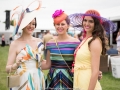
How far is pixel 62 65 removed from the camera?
2359 millimetres

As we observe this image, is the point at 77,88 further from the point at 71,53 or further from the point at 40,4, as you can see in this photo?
the point at 40,4

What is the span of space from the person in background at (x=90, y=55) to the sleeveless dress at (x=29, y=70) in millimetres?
448

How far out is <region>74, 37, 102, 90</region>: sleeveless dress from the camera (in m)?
2.04

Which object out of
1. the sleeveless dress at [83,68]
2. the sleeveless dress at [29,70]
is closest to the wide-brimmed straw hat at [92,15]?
the sleeveless dress at [83,68]

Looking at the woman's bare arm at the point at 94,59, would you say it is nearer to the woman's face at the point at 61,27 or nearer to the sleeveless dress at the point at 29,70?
the woman's face at the point at 61,27

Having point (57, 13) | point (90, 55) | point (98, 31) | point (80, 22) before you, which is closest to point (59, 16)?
point (57, 13)

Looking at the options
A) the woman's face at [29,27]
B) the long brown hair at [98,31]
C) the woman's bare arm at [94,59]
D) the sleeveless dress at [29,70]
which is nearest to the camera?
the woman's bare arm at [94,59]

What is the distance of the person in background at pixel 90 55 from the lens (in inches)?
77.6

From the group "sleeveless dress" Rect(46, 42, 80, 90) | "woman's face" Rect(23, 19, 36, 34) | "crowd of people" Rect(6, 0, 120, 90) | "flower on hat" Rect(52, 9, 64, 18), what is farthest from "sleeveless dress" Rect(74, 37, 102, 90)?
"woman's face" Rect(23, 19, 36, 34)

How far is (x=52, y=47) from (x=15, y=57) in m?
0.42

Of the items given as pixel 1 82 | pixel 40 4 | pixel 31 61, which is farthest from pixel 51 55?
pixel 1 82

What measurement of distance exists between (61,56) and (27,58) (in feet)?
1.22

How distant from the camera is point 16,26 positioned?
94.0 inches

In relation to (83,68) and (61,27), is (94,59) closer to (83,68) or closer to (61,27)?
(83,68)
